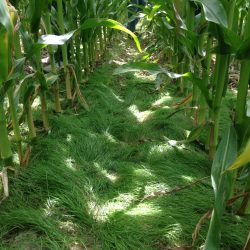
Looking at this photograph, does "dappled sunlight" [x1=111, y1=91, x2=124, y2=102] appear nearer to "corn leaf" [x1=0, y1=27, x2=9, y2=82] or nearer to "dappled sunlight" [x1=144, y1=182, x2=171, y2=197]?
"dappled sunlight" [x1=144, y1=182, x2=171, y2=197]

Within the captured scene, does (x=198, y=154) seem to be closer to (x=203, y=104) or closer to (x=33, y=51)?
Answer: (x=203, y=104)

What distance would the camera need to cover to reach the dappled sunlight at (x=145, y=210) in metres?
1.12

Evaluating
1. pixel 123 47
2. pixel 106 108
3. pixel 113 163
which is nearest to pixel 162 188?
pixel 113 163

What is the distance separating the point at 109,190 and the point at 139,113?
968mm

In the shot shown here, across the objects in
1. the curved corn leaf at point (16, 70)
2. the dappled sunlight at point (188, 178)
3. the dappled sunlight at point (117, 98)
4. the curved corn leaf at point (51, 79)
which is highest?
the curved corn leaf at point (16, 70)

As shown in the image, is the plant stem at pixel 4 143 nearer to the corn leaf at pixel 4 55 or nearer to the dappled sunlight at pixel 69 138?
the corn leaf at pixel 4 55

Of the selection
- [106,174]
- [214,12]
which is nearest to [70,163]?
[106,174]

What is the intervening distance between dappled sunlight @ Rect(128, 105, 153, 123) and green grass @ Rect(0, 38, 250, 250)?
2.4 inches

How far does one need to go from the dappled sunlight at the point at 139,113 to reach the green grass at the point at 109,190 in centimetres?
6

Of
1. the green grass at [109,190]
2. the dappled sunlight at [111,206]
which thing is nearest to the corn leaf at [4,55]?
the green grass at [109,190]

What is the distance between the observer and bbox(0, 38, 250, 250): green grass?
1011mm

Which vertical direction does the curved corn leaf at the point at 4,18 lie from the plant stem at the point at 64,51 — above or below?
above

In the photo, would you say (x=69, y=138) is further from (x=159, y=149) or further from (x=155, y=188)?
(x=155, y=188)

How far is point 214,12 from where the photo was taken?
3.09 feet
